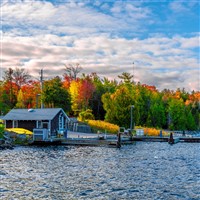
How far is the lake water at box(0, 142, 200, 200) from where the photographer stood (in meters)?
22.2

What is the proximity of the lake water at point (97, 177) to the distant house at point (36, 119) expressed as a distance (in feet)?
71.1

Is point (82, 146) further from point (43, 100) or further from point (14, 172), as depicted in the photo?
point (43, 100)

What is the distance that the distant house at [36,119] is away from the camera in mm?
62469

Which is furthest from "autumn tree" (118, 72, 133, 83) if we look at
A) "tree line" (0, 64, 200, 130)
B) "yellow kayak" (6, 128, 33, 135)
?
"yellow kayak" (6, 128, 33, 135)

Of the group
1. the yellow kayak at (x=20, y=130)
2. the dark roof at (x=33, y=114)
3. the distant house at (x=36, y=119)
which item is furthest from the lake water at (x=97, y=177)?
the dark roof at (x=33, y=114)

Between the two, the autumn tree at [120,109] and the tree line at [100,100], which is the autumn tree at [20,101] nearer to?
the tree line at [100,100]

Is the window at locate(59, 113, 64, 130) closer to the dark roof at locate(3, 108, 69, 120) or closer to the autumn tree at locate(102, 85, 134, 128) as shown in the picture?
A: the dark roof at locate(3, 108, 69, 120)

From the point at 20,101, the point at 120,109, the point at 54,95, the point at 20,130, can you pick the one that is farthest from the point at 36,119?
Answer: the point at 20,101

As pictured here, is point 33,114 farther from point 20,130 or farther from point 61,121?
point 61,121

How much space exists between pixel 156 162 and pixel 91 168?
784 centimetres

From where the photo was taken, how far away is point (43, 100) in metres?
84.8

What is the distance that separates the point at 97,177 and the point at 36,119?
36.3 meters

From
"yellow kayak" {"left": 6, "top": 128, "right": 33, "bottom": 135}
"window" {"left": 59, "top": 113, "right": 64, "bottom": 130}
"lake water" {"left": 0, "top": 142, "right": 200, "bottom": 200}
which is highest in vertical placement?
"window" {"left": 59, "top": 113, "right": 64, "bottom": 130}

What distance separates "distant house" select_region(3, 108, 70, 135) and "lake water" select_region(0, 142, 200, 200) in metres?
21.7
